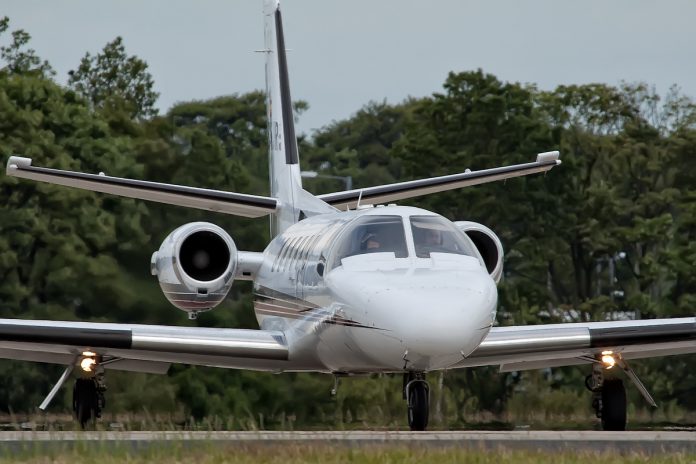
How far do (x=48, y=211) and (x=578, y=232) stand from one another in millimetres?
19149

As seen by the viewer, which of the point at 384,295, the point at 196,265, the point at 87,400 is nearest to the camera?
the point at 384,295

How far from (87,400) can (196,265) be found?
2.41 meters

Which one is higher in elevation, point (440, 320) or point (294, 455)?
point (440, 320)

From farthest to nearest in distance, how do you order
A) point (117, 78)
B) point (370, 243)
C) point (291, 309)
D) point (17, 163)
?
point (117, 78)
point (17, 163)
point (291, 309)
point (370, 243)

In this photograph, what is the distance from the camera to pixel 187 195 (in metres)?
21.8

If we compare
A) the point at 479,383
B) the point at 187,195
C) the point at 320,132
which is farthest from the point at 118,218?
the point at 320,132

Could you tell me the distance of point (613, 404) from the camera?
19.7 meters

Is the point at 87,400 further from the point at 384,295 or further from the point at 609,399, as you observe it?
the point at 609,399

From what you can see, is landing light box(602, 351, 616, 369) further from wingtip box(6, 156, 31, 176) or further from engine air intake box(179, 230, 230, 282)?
wingtip box(6, 156, 31, 176)

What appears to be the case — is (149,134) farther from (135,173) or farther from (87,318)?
(87,318)

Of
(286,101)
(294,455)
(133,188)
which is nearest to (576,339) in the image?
(133,188)

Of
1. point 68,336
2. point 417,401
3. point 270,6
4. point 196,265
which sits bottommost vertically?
point 417,401

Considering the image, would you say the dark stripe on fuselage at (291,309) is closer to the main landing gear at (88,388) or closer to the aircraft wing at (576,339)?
the aircraft wing at (576,339)

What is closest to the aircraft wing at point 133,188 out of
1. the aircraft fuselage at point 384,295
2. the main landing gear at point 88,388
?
the aircraft fuselage at point 384,295
